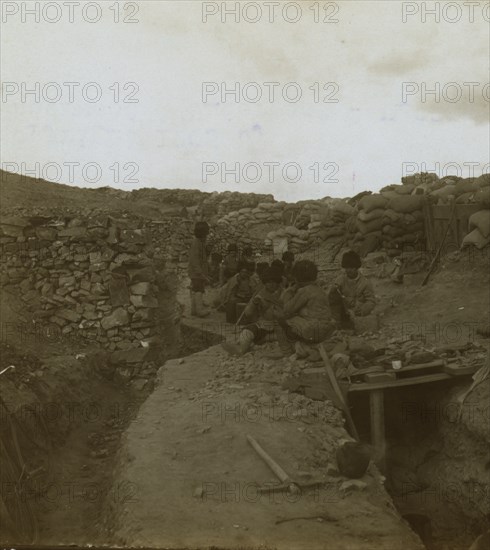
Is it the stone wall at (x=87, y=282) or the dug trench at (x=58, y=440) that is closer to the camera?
the dug trench at (x=58, y=440)

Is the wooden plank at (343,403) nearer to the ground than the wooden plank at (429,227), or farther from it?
nearer to the ground

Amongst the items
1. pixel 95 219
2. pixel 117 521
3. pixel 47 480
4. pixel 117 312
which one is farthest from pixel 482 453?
pixel 95 219

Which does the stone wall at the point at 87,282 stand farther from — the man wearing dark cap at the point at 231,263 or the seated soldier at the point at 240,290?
the man wearing dark cap at the point at 231,263

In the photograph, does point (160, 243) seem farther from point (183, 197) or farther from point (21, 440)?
point (21, 440)

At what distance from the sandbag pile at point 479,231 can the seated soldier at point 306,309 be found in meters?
4.44

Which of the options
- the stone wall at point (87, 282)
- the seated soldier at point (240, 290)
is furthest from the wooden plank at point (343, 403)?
the stone wall at point (87, 282)

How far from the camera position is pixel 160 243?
14.2 m

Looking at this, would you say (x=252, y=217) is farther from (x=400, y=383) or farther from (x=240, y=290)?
(x=400, y=383)

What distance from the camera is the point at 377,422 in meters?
5.55

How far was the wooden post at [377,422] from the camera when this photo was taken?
5527 mm

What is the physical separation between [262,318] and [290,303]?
1.00 meters

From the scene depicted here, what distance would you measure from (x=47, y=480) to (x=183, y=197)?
1648 cm

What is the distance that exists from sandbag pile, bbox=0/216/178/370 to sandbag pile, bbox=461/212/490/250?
5.10 metres

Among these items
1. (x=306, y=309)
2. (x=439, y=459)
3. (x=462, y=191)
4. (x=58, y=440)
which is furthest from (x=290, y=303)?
(x=462, y=191)
